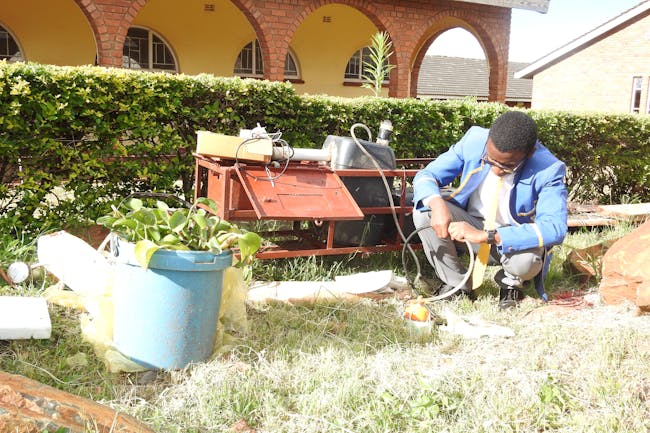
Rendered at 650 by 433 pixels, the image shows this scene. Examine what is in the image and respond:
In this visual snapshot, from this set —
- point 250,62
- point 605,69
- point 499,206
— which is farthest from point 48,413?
point 605,69

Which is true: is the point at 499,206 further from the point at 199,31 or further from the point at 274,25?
the point at 199,31

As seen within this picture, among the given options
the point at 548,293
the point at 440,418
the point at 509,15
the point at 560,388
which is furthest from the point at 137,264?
the point at 509,15

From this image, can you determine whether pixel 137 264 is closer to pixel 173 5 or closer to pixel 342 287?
pixel 342 287

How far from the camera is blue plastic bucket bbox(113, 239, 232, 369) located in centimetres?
302

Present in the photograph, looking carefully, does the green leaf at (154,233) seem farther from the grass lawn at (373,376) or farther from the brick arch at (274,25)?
the brick arch at (274,25)

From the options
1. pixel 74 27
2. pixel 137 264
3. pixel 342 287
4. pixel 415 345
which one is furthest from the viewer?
pixel 74 27

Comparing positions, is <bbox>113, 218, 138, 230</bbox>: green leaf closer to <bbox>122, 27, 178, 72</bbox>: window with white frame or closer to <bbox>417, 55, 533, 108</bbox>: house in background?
<bbox>122, 27, 178, 72</bbox>: window with white frame

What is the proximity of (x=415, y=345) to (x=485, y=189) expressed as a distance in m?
1.44

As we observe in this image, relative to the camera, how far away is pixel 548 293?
5.01 meters

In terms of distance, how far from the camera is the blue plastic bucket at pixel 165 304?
119 inches

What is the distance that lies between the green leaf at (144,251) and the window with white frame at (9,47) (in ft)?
35.4

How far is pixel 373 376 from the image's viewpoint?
10.4 feet

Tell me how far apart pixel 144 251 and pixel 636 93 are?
2658 cm

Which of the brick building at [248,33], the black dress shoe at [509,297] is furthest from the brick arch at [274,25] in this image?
the black dress shoe at [509,297]
